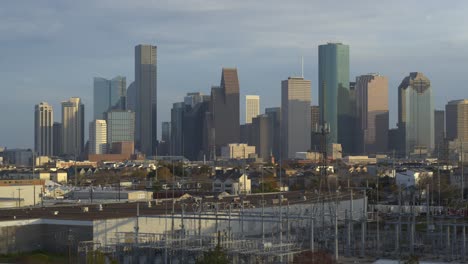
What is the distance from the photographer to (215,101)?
605 ft

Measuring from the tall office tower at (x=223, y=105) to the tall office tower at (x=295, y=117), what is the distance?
1262cm

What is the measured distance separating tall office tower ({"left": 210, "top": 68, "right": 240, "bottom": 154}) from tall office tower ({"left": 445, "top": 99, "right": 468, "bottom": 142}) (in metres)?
45.2

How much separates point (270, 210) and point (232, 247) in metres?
10.2

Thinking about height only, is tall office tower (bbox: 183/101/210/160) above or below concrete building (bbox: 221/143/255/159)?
above

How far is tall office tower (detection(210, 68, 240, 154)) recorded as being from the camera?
7249 inches

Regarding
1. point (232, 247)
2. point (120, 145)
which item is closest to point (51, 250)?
point (232, 247)

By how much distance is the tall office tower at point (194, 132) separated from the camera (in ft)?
630

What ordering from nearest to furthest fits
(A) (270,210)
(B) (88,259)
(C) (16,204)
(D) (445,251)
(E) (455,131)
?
1. (B) (88,259)
2. (D) (445,251)
3. (A) (270,210)
4. (C) (16,204)
5. (E) (455,131)

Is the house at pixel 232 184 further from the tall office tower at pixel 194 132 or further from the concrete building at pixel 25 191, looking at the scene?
the tall office tower at pixel 194 132

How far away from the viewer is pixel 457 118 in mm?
175500

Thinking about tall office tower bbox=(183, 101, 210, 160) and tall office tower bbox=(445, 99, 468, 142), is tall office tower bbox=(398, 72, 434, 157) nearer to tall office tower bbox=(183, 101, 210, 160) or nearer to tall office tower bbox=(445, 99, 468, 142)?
tall office tower bbox=(445, 99, 468, 142)

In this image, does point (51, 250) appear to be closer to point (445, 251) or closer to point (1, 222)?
point (1, 222)

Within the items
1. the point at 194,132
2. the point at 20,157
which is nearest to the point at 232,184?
the point at 20,157

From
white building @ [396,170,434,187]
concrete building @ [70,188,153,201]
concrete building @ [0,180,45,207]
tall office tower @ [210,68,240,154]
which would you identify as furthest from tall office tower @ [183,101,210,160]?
concrete building @ [0,180,45,207]
